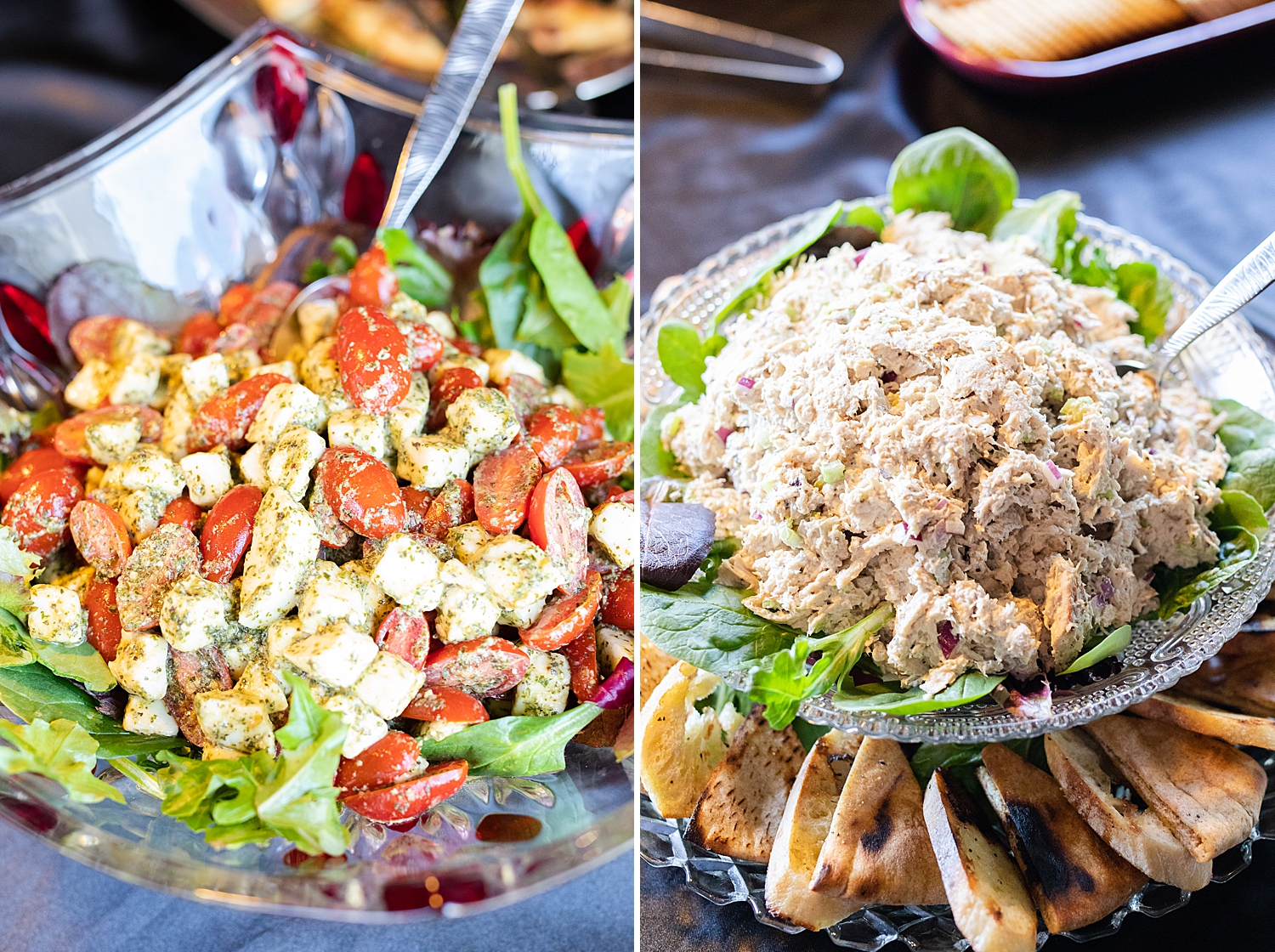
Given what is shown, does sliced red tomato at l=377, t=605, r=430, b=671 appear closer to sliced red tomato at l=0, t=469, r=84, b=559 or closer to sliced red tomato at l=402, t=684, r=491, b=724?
sliced red tomato at l=402, t=684, r=491, b=724

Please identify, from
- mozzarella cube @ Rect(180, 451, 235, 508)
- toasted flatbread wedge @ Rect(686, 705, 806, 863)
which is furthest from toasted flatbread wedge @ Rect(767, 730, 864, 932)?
mozzarella cube @ Rect(180, 451, 235, 508)

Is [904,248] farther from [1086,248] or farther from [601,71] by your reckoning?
[601,71]

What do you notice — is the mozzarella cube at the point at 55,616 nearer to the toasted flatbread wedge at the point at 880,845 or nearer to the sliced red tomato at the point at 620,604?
the sliced red tomato at the point at 620,604

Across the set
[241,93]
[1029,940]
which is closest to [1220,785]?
[1029,940]

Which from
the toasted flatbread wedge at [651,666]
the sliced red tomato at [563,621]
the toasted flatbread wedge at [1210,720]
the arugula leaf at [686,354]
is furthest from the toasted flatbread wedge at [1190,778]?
the arugula leaf at [686,354]

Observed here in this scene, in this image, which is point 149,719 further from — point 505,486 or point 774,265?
point 774,265
